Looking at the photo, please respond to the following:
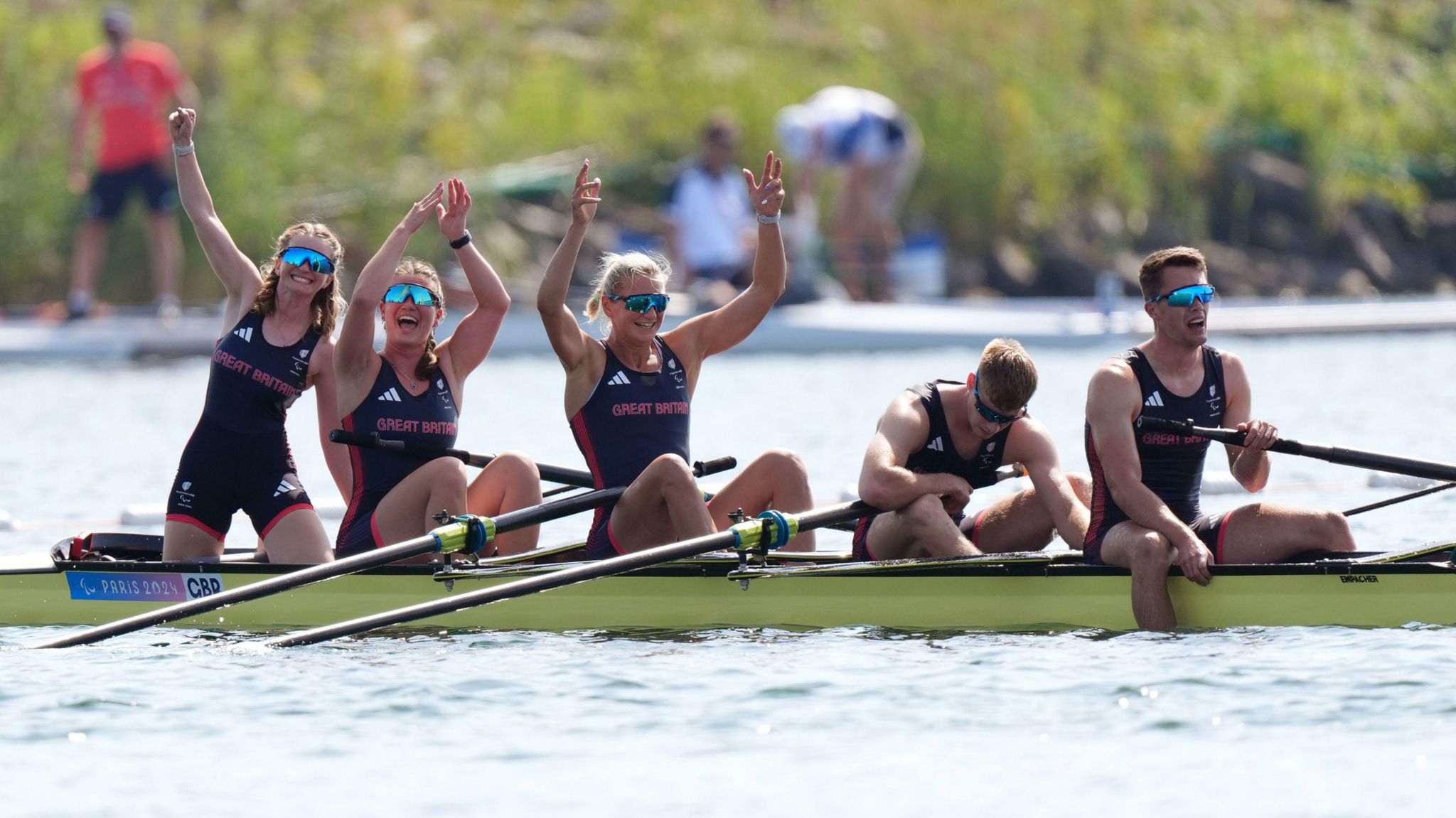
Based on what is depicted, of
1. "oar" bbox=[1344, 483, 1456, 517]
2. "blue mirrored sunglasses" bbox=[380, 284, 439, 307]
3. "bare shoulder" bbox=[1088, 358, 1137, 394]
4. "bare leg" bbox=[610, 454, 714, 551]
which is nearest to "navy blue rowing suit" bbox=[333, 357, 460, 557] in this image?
"blue mirrored sunglasses" bbox=[380, 284, 439, 307]

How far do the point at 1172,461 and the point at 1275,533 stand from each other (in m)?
0.43

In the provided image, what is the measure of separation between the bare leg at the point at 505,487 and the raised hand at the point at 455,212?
2.87 ft

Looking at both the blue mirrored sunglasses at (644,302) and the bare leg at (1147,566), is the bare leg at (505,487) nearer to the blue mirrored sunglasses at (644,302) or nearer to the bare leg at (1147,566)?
the blue mirrored sunglasses at (644,302)

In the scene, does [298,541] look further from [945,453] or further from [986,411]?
[986,411]

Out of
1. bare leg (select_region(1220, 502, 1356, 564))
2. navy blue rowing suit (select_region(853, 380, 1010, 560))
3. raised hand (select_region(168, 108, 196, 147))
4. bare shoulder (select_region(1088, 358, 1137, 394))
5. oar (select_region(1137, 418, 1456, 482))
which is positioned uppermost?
raised hand (select_region(168, 108, 196, 147))

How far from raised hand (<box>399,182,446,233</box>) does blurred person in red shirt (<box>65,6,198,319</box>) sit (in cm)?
1028

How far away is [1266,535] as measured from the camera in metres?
7.26

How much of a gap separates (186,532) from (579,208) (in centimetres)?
195

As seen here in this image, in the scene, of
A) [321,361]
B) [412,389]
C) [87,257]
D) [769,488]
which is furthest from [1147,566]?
[87,257]

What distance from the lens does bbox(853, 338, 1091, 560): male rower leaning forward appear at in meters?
7.46

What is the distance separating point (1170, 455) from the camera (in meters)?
7.32

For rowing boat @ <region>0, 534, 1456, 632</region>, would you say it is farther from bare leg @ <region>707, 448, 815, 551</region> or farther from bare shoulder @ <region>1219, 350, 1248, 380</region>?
bare shoulder @ <region>1219, 350, 1248, 380</region>

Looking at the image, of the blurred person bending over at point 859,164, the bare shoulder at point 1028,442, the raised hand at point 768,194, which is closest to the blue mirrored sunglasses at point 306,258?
the raised hand at point 768,194

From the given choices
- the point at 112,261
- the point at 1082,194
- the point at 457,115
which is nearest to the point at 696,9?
the point at 457,115
